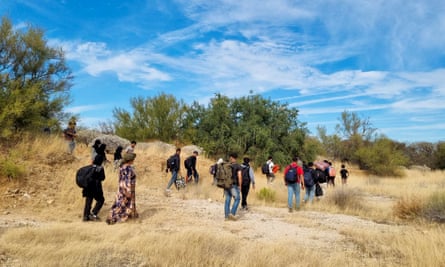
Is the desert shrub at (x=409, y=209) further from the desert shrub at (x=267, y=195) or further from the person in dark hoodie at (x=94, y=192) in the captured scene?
the person in dark hoodie at (x=94, y=192)

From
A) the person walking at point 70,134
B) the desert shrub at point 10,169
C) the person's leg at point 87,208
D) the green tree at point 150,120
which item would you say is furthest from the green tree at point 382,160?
the desert shrub at point 10,169

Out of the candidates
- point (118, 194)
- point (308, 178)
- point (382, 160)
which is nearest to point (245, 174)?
point (308, 178)

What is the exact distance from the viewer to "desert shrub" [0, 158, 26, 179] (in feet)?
33.1

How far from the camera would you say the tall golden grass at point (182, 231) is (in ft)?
17.5

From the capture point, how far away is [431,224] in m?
9.20

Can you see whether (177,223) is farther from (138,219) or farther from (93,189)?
(93,189)

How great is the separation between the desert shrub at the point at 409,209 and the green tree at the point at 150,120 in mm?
20932

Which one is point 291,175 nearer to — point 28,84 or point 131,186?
point 131,186

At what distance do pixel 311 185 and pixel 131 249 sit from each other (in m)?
8.43

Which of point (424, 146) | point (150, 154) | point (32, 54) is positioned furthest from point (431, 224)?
point (424, 146)

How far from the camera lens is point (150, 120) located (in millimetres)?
28656

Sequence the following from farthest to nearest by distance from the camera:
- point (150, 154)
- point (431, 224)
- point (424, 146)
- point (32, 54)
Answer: point (424, 146) → point (150, 154) → point (32, 54) → point (431, 224)

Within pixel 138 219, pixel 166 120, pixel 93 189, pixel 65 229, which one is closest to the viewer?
pixel 65 229

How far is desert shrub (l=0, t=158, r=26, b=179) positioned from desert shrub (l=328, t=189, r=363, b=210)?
459 inches
